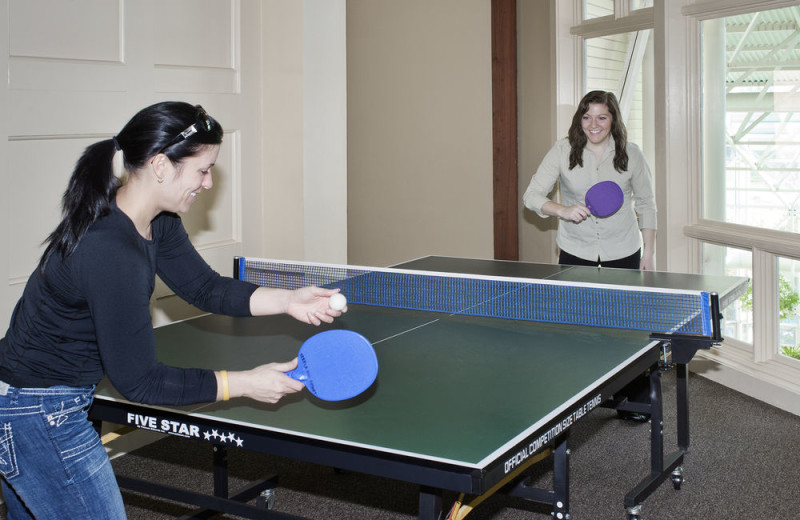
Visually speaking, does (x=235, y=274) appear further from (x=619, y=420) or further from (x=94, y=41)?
(x=619, y=420)

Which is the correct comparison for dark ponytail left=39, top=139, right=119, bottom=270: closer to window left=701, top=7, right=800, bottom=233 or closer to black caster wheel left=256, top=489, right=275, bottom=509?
black caster wheel left=256, top=489, right=275, bottom=509

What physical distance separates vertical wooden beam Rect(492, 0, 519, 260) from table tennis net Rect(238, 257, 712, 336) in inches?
131

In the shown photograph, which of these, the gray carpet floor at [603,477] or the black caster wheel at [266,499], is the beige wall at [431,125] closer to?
the gray carpet floor at [603,477]

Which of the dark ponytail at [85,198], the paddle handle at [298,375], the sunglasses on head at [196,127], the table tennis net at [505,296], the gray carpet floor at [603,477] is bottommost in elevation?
the gray carpet floor at [603,477]

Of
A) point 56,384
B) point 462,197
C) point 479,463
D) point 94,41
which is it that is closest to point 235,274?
point 94,41

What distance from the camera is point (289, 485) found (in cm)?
385

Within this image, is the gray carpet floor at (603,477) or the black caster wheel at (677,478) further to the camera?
the black caster wheel at (677,478)

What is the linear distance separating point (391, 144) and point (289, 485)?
4122mm

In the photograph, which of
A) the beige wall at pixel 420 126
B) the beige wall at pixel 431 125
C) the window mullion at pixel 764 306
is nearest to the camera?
the window mullion at pixel 764 306

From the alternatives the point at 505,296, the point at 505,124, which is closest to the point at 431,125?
the point at 505,124

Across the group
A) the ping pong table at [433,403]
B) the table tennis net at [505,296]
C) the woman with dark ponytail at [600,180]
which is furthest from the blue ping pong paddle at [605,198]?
the table tennis net at [505,296]

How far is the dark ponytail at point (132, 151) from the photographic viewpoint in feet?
6.48

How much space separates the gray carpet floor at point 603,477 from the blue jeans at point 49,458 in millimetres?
1641

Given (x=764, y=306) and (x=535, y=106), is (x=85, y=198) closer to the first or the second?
(x=764, y=306)
